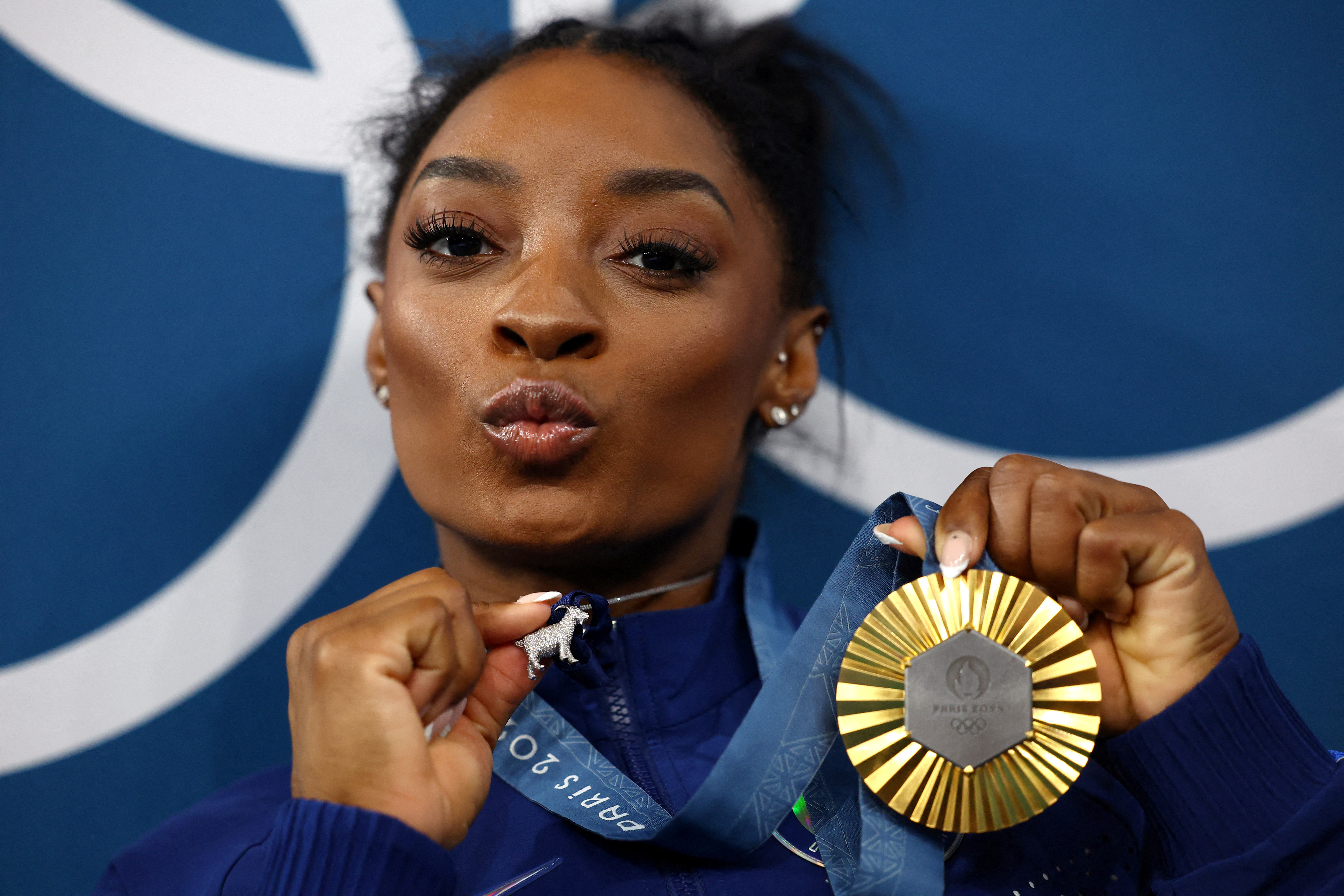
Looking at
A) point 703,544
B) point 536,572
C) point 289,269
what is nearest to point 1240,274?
point 703,544

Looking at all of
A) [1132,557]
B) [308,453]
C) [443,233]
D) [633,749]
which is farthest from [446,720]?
[308,453]

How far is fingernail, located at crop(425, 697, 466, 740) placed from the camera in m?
1.20

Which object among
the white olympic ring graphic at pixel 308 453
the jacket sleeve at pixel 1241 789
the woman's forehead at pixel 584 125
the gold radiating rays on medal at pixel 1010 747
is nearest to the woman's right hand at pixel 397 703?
the gold radiating rays on medal at pixel 1010 747

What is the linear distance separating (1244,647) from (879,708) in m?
0.46

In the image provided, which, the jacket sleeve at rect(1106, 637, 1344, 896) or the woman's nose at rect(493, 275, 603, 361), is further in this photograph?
the woman's nose at rect(493, 275, 603, 361)

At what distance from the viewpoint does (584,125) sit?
1561 mm

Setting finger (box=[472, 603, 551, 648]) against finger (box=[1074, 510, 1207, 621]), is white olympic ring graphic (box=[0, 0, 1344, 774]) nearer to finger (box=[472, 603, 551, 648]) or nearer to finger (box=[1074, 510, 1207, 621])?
finger (box=[1074, 510, 1207, 621])

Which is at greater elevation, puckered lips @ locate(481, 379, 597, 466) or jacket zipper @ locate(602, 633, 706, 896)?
puckered lips @ locate(481, 379, 597, 466)

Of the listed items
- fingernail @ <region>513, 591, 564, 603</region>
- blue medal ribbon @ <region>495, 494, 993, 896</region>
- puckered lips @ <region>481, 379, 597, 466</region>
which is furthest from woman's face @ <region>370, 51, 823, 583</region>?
blue medal ribbon @ <region>495, 494, 993, 896</region>

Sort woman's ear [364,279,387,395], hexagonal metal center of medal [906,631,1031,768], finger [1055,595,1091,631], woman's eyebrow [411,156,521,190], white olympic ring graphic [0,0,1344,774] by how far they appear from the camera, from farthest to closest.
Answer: white olympic ring graphic [0,0,1344,774]
woman's ear [364,279,387,395]
woman's eyebrow [411,156,521,190]
finger [1055,595,1091,631]
hexagonal metal center of medal [906,631,1031,768]

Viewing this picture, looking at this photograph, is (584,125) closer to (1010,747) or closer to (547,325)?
(547,325)

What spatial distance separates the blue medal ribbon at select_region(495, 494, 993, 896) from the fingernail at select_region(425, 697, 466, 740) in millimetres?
225

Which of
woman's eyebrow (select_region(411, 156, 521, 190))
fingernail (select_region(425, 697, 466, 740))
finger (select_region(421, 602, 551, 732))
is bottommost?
fingernail (select_region(425, 697, 466, 740))

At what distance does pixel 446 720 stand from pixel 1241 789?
94cm
